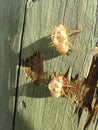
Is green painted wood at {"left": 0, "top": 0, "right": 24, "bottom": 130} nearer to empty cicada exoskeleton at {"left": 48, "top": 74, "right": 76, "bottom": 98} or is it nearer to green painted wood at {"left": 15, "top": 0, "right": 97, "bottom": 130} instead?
green painted wood at {"left": 15, "top": 0, "right": 97, "bottom": 130}

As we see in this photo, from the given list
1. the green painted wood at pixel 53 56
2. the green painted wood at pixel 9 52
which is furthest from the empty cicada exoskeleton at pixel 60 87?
the green painted wood at pixel 9 52

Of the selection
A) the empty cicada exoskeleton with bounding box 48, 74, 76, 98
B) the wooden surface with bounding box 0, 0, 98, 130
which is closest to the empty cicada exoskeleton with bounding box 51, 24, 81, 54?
the wooden surface with bounding box 0, 0, 98, 130

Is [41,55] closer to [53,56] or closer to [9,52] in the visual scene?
[53,56]

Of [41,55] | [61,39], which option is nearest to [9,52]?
[41,55]

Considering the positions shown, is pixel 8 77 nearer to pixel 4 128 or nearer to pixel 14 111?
pixel 14 111

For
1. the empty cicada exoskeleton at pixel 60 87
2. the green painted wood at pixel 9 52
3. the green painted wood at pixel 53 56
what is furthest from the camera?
the green painted wood at pixel 9 52

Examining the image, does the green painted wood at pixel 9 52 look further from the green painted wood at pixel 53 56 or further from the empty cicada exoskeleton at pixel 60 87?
the empty cicada exoskeleton at pixel 60 87

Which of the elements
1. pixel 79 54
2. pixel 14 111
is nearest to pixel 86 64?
pixel 79 54
